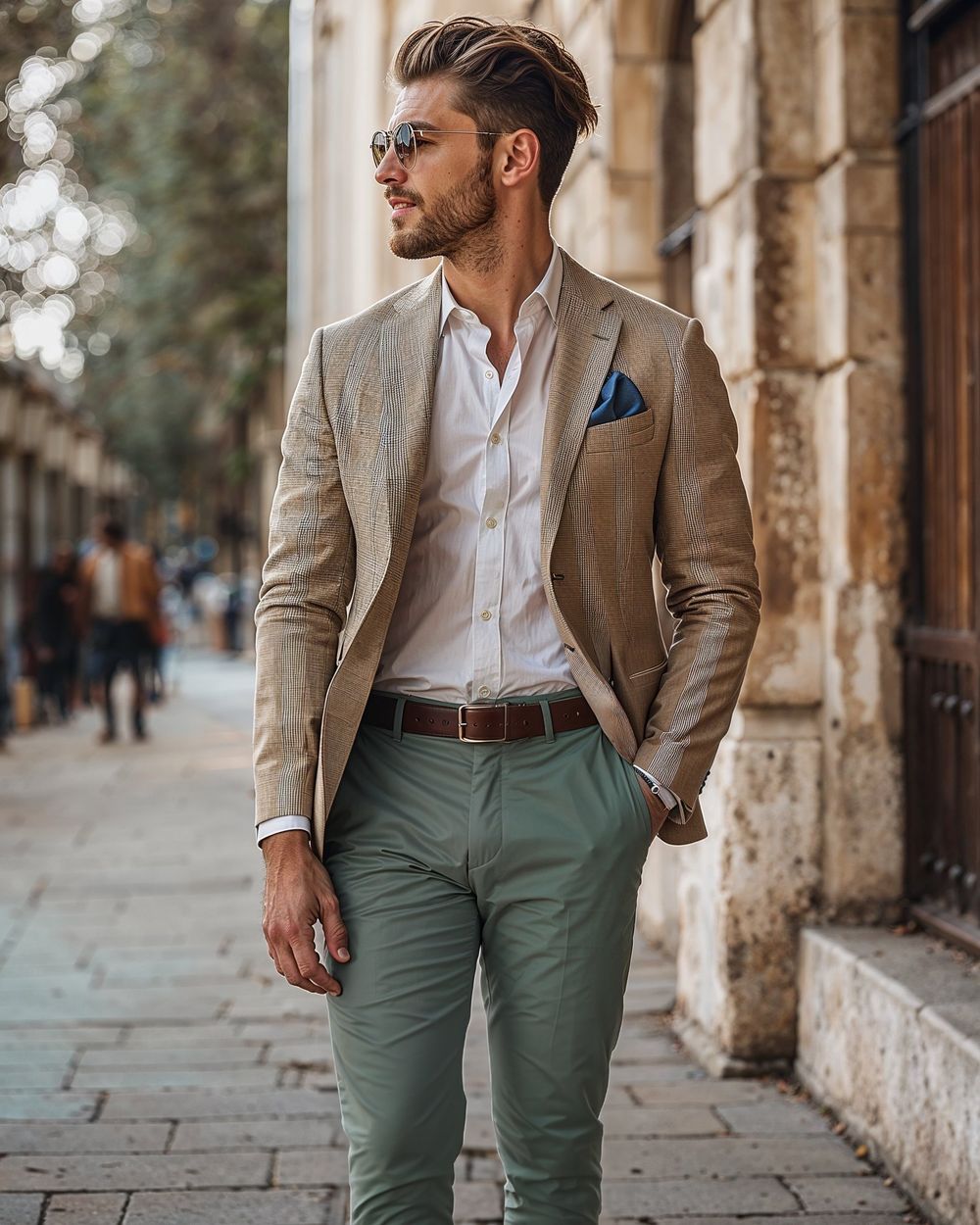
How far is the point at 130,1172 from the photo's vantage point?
158 inches

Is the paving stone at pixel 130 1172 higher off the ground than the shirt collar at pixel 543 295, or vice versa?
the shirt collar at pixel 543 295

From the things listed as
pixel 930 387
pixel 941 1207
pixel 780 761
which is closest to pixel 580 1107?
pixel 941 1207

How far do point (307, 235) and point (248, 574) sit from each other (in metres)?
19.3

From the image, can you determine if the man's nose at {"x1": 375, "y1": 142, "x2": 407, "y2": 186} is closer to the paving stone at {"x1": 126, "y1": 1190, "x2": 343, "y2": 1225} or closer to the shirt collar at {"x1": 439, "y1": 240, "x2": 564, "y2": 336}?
the shirt collar at {"x1": 439, "y1": 240, "x2": 564, "y2": 336}

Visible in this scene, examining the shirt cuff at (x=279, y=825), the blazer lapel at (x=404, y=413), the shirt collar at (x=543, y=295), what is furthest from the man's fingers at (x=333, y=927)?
the shirt collar at (x=543, y=295)

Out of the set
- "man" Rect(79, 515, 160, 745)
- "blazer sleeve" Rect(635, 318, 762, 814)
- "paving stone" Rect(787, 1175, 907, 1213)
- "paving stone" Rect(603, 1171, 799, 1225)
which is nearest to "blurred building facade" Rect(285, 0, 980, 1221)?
"paving stone" Rect(787, 1175, 907, 1213)

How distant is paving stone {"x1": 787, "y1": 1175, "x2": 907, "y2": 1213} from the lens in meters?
3.74

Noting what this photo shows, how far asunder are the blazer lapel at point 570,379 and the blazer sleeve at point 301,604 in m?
0.33

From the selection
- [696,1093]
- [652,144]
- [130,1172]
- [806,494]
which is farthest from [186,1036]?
[652,144]

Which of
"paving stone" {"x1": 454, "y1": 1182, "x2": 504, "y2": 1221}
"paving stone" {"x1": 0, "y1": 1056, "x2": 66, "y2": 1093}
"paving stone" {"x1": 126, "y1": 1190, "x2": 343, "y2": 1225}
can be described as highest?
"paving stone" {"x1": 0, "y1": 1056, "x2": 66, "y2": 1093}

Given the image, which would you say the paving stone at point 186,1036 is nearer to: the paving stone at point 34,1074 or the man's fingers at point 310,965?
the paving stone at point 34,1074

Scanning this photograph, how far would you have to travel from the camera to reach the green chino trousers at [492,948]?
2.37 metres

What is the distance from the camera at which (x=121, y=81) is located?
2333 centimetres

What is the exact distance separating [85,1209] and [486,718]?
2005 mm
